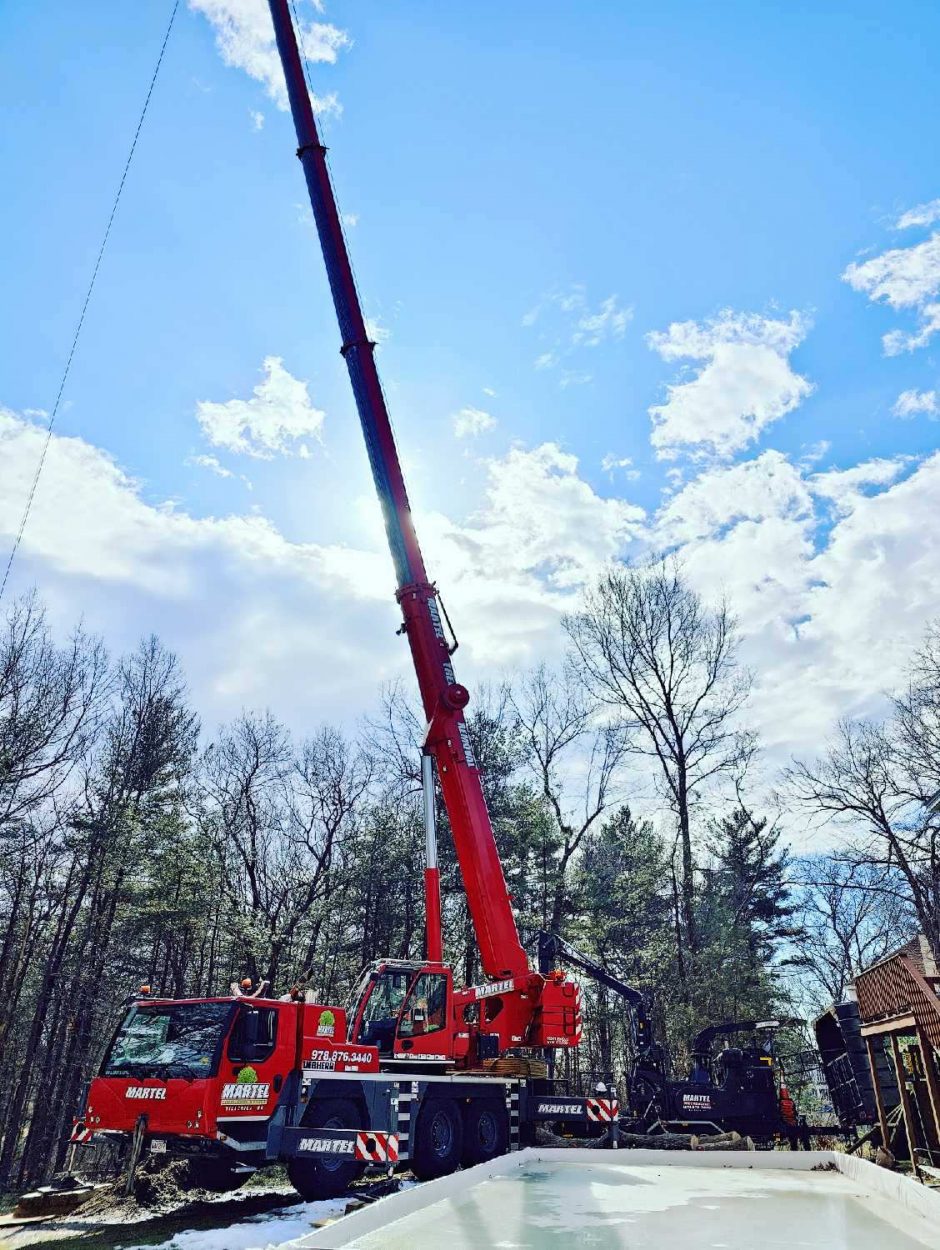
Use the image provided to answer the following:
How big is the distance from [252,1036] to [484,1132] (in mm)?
4058

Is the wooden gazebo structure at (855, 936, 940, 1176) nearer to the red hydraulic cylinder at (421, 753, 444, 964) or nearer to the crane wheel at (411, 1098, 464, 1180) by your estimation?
the crane wheel at (411, 1098, 464, 1180)

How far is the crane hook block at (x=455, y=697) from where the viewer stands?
470 inches

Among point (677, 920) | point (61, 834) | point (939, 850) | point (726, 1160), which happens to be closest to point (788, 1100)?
point (726, 1160)

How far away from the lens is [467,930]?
24.3 metres

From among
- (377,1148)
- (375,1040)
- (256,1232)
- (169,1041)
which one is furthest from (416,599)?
(256,1232)

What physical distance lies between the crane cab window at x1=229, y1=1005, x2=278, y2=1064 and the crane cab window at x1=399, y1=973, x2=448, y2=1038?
207cm

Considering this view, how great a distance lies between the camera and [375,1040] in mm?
10867

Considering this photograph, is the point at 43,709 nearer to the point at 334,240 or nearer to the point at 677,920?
the point at 334,240

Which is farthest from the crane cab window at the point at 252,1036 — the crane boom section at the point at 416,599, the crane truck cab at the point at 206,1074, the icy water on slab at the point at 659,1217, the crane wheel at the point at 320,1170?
the icy water on slab at the point at 659,1217

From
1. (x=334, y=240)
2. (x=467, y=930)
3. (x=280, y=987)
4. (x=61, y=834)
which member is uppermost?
(x=334, y=240)

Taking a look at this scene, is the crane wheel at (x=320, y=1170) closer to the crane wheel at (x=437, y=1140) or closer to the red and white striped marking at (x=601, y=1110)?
the crane wheel at (x=437, y=1140)

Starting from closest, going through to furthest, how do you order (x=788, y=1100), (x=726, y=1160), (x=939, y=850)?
(x=726, y=1160) < (x=788, y=1100) < (x=939, y=850)

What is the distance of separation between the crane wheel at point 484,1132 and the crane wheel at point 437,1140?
0.20 meters

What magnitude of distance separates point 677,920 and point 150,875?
49.1 feet
